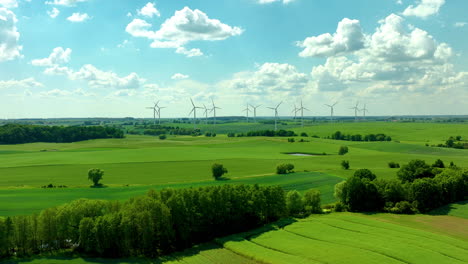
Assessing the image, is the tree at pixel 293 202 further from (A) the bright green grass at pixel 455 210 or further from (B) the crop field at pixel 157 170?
(A) the bright green grass at pixel 455 210

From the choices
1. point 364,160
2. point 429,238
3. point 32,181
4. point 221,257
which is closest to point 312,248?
point 221,257

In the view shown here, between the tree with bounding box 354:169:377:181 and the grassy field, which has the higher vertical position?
the tree with bounding box 354:169:377:181

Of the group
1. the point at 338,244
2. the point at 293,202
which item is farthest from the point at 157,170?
the point at 338,244

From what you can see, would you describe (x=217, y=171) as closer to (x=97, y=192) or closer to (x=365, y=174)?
(x=97, y=192)

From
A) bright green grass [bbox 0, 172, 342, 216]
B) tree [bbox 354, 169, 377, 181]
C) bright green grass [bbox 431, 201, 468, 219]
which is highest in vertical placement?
tree [bbox 354, 169, 377, 181]

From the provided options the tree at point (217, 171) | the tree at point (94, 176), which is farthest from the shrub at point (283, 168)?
the tree at point (94, 176)

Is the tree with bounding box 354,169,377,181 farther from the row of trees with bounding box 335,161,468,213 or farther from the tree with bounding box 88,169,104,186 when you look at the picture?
the tree with bounding box 88,169,104,186

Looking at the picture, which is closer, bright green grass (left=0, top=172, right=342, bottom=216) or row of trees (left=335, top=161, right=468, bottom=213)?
bright green grass (left=0, top=172, right=342, bottom=216)

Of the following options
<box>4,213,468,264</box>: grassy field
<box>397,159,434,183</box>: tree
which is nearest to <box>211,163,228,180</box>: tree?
<box>4,213,468,264</box>: grassy field
